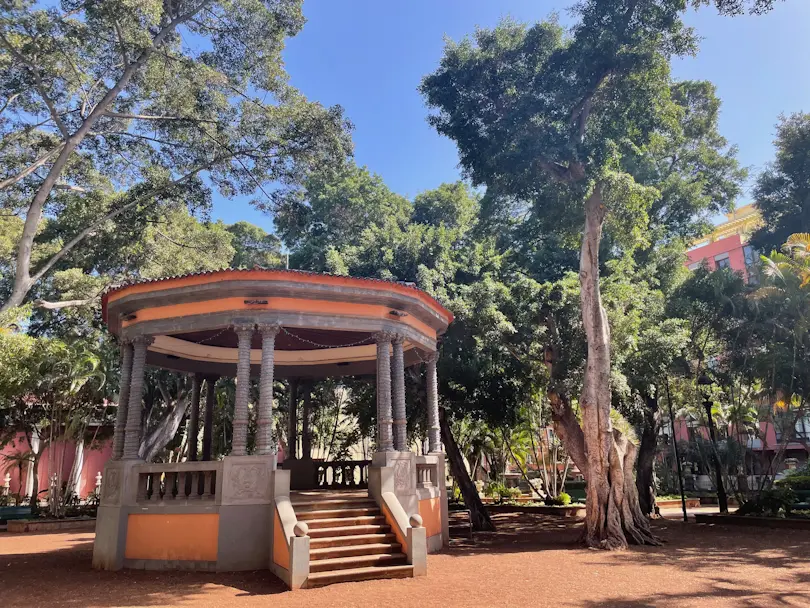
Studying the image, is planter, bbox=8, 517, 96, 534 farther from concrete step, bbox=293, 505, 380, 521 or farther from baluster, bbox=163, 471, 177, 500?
concrete step, bbox=293, 505, 380, 521

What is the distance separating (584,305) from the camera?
49.9 feet

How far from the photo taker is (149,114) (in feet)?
62.0

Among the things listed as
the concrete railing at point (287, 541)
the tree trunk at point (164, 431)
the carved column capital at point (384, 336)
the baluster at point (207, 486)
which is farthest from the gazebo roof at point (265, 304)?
the tree trunk at point (164, 431)

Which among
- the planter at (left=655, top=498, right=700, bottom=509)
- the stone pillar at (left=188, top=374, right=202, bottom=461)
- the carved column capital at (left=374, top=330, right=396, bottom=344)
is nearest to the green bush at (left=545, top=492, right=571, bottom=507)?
the planter at (left=655, top=498, right=700, bottom=509)

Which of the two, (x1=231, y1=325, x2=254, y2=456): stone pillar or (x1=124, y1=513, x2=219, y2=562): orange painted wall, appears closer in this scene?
(x1=124, y1=513, x2=219, y2=562): orange painted wall

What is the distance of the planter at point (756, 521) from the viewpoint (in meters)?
16.3

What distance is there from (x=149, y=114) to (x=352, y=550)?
1622cm

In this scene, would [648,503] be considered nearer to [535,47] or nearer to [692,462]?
[535,47]

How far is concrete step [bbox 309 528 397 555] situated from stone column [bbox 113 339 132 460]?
16.1ft

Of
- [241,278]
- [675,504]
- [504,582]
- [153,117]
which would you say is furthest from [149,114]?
[675,504]

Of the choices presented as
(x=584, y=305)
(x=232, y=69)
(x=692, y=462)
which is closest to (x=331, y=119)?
(x=232, y=69)

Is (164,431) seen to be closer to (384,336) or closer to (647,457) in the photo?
(384,336)

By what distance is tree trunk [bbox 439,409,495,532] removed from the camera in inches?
730

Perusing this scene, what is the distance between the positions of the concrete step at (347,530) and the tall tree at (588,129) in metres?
5.94
